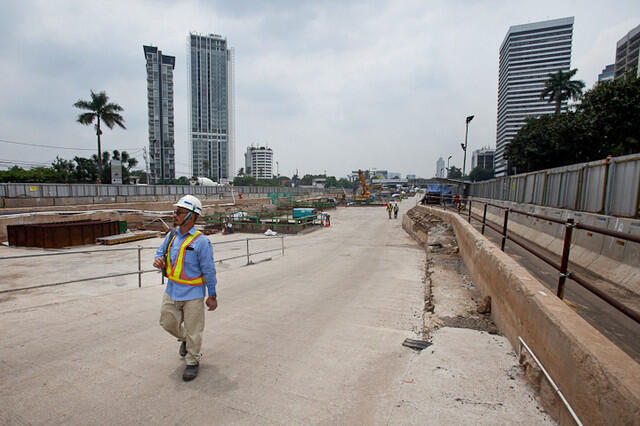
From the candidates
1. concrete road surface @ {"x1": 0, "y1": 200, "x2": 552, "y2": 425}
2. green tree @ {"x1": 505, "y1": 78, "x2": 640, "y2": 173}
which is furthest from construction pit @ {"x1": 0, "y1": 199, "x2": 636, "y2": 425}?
green tree @ {"x1": 505, "y1": 78, "x2": 640, "y2": 173}

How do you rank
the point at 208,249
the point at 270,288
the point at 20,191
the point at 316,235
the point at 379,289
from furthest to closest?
the point at 20,191
the point at 316,235
the point at 379,289
the point at 270,288
the point at 208,249

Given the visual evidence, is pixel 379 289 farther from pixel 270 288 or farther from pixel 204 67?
pixel 204 67

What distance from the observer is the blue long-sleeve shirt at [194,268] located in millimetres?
3219

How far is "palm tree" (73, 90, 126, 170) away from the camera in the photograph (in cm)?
4122

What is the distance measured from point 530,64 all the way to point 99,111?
17432cm

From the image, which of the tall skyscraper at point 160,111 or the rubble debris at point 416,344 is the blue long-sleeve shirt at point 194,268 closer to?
the rubble debris at point 416,344

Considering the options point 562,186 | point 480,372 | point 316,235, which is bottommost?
point 316,235

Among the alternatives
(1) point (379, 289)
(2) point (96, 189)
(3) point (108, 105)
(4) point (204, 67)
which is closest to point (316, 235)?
(1) point (379, 289)

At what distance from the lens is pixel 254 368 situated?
136 inches

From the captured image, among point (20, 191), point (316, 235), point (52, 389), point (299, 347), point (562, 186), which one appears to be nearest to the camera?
point (52, 389)

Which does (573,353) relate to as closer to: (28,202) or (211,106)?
(28,202)

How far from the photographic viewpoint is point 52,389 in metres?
2.97

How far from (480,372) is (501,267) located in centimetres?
189

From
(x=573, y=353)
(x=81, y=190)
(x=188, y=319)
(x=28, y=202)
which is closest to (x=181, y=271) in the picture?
(x=188, y=319)
